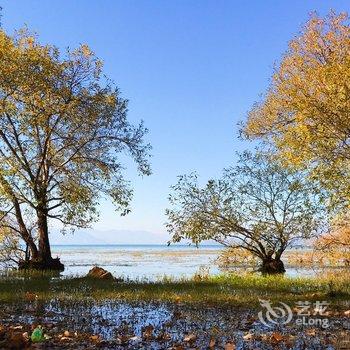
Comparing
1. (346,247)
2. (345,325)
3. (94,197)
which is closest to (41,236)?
(94,197)

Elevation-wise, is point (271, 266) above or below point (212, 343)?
above

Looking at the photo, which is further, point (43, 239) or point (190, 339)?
point (43, 239)

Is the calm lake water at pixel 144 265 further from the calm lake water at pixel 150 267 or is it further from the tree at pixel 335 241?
the tree at pixel 335 241

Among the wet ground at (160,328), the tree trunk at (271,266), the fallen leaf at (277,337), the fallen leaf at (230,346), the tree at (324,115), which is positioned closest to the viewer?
the fallen leaf at (230,346)

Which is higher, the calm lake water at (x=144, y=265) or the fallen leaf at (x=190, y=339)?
the calm lake water at (x=144, y=265)

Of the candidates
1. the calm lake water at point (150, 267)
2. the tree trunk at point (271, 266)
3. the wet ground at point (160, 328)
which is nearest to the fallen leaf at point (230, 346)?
the wet ground at point (160, 328)

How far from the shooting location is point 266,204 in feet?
120

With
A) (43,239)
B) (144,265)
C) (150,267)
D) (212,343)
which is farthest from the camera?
(144,265)

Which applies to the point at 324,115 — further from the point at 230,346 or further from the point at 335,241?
the point at 230,346

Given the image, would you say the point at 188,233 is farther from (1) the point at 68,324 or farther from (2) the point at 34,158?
(1) the point at 68,324

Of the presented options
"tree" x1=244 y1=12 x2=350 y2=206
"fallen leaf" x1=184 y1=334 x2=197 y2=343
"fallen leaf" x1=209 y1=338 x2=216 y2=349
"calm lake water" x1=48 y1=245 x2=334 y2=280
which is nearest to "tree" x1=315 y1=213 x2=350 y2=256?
"calm lake water" x1=48 y1=245 x2=334 y2=280

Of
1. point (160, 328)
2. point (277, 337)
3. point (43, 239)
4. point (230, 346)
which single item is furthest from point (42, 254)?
point (230, 346)

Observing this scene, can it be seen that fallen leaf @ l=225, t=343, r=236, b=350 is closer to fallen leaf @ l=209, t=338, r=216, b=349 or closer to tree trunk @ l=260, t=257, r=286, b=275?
fallen leaf @ l=209, t=338, r=216, b=349

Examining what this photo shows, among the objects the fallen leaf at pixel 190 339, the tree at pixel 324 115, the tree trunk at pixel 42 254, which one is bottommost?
the fallen leaf at pixel 190 339
